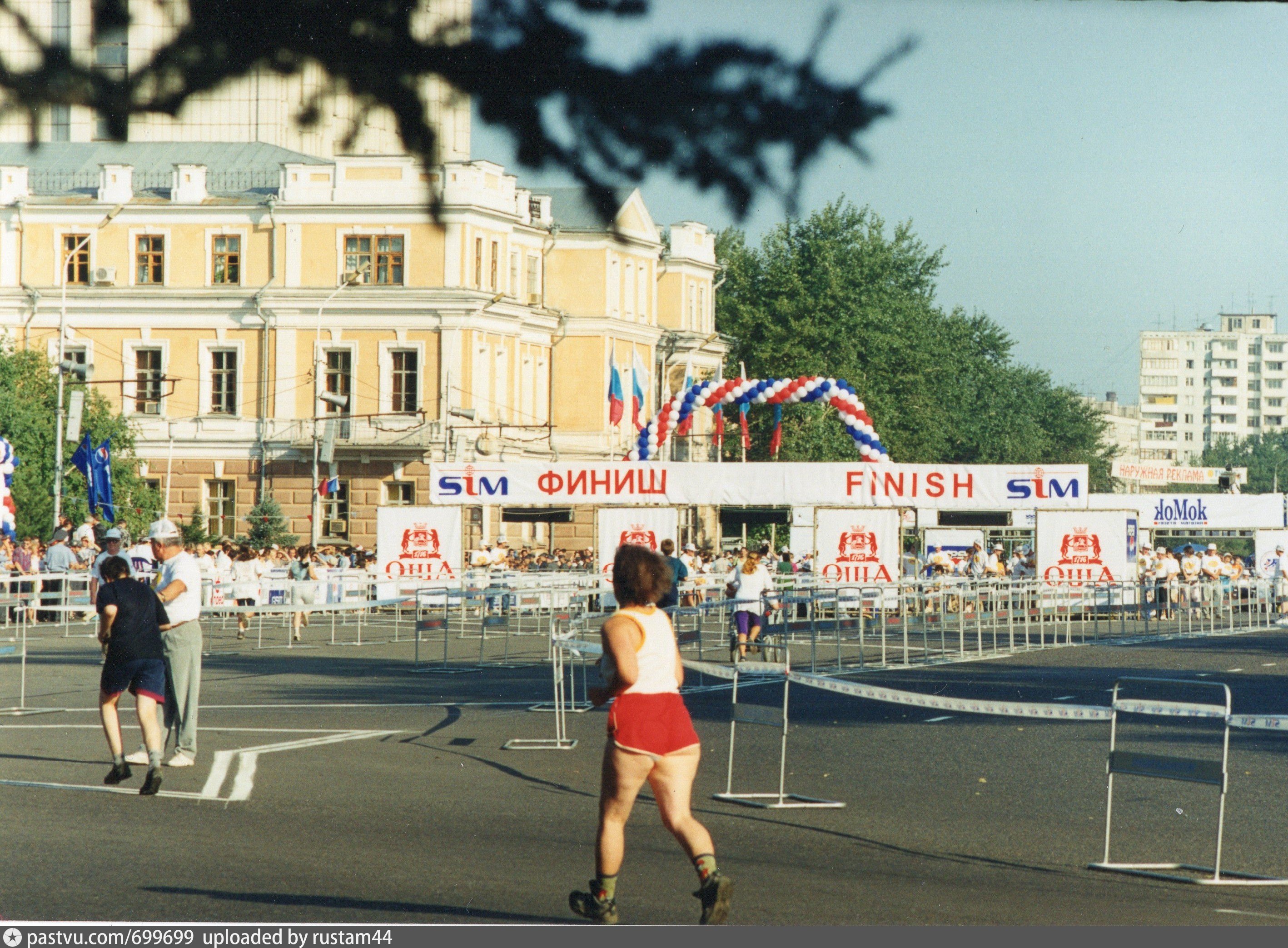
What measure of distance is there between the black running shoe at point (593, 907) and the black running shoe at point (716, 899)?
38 cm

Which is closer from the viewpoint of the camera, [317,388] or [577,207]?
[577,207]

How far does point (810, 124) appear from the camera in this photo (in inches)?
175

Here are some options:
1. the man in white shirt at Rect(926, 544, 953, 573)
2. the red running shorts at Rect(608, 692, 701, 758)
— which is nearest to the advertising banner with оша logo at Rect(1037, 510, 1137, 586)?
the man in white shirt at Rect(926, 544, 953, 573)

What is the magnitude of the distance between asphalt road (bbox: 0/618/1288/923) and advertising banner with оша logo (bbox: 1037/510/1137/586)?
43.6ft

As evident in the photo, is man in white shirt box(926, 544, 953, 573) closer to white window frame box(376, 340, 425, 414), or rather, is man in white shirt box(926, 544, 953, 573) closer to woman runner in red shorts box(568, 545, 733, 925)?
white window frame box(376, 340, 425, 414)

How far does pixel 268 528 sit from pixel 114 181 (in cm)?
4252

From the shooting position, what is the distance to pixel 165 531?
13.5m

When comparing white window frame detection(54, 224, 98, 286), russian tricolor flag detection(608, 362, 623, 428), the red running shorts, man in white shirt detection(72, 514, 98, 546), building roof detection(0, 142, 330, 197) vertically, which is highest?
russian tricolor flag detection(608, 362, 623, 428)

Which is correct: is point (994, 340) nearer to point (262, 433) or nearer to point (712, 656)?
point (262, 433)

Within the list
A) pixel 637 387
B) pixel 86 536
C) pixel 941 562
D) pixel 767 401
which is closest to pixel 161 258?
pixel 637 387

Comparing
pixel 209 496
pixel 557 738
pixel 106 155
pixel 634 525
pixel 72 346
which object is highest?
pixel 72 346

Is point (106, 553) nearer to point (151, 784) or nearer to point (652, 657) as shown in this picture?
point (151, 784)

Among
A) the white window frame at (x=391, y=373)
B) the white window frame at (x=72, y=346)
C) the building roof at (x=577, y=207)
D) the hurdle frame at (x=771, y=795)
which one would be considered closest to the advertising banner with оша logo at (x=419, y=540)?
the hurdle frame at (x=771, y=795)

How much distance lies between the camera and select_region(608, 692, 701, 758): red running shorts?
7.72 meters
